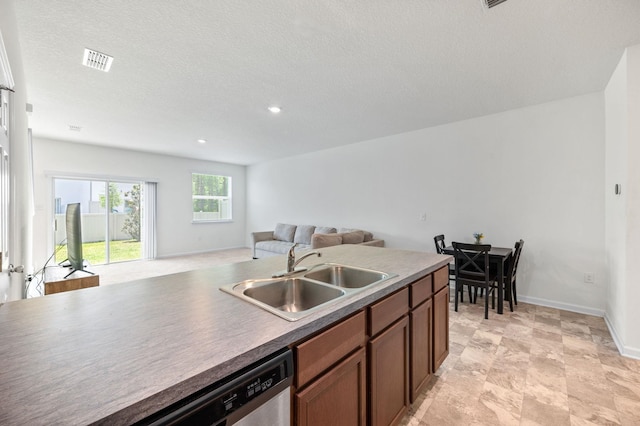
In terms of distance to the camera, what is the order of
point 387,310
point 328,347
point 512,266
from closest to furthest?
point 328,347, point 387,310, point 512,266

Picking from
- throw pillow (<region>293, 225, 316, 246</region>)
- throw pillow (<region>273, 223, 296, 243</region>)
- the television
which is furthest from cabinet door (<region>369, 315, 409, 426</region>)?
throw pillow (<region>273, 223, 296, 243</region>)

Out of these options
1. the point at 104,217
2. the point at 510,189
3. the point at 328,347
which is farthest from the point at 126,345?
the point at 104,217

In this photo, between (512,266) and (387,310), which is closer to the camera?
(387,310)

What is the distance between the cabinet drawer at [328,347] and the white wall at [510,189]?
136 inches

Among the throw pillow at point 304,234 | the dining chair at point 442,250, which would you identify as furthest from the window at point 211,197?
the dining chair at point 442,250

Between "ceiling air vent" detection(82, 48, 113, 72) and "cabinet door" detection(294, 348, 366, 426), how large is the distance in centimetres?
301

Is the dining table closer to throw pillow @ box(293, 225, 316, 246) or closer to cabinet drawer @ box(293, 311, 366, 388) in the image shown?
cabinet drawer @ box(293, 311, 366, 388)

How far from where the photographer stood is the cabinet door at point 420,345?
1683mm

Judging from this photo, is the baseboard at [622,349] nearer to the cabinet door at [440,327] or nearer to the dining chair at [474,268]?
the dining chair at [474,268]

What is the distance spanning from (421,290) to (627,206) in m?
2.13

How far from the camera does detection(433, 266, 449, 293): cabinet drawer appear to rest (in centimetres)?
196

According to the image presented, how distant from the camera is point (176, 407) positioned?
646 millimetres

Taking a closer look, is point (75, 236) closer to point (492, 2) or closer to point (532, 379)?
point (492, 2)

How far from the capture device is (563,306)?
334cm
